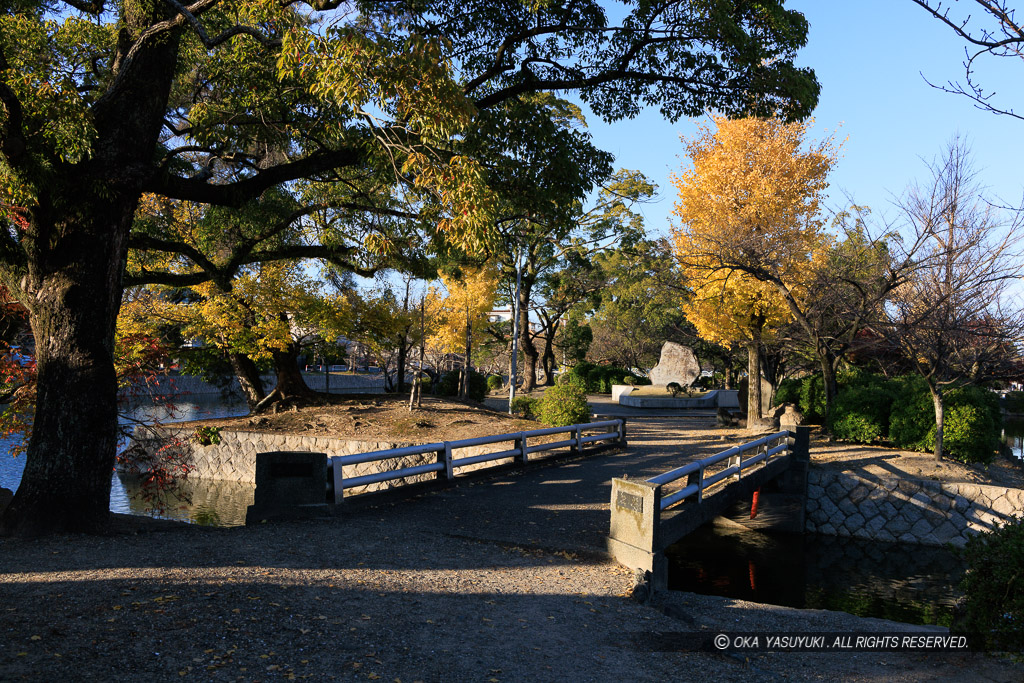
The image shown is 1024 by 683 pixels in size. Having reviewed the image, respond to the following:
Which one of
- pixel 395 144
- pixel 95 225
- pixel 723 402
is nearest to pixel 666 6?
pixel 395 144

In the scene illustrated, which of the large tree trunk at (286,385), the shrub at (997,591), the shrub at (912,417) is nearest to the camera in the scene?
the shrub at (997,591)

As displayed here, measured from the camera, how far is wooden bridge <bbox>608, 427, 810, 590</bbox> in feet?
26.0

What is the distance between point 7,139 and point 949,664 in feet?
35.2

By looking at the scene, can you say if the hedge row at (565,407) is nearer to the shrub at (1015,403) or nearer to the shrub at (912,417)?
the shrub at (912,417)

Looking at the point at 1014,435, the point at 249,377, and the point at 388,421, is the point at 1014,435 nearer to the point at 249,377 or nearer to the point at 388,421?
the point at 388,421

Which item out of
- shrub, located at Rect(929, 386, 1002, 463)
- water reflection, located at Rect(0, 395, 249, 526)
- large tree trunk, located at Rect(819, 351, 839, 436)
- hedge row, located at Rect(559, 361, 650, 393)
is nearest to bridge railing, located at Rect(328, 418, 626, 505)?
water reflection, located at Rect(0, 395, 249, 526)

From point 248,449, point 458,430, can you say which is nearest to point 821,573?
point 458,430

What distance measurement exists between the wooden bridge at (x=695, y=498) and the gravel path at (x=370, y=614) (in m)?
0.43

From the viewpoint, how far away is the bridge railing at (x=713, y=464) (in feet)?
30.9

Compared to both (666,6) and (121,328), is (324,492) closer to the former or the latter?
(666,6)

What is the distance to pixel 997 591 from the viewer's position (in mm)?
5457

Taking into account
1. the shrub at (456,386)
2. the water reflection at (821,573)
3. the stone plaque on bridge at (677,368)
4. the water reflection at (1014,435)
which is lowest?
the water reflection at (821,573)

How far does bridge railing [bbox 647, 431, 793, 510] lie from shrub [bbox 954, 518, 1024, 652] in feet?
11.4

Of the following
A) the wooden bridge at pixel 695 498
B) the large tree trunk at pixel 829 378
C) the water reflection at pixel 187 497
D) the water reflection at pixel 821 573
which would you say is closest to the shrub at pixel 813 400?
the large tree trunk at pixel 829 378
